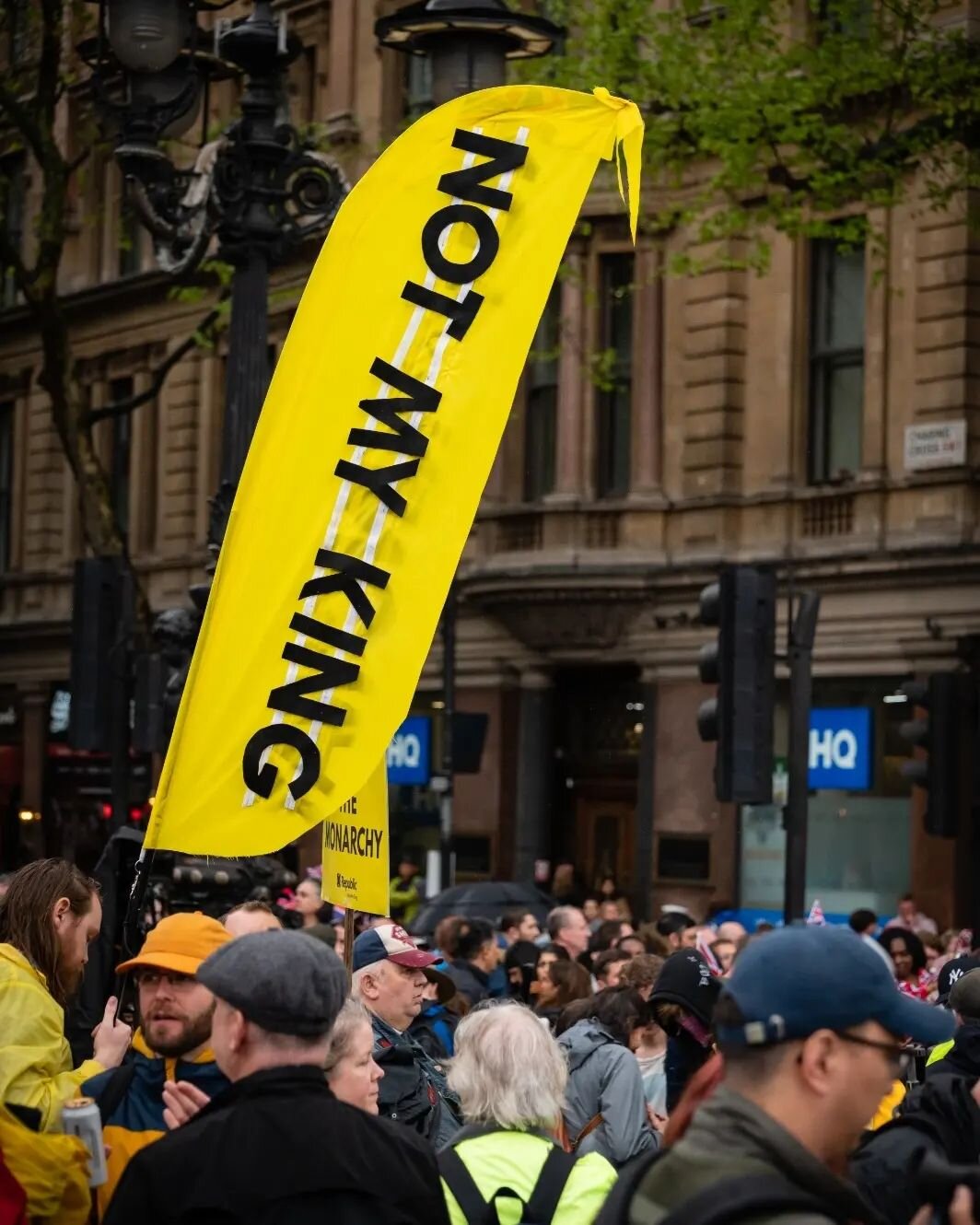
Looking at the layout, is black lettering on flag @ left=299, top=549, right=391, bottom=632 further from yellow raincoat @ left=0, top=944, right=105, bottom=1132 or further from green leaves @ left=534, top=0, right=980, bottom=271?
green leaves @ left=534, top=0, right=980, bottom=271

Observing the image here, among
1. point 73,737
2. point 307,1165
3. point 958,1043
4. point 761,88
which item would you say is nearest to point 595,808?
point 761,88

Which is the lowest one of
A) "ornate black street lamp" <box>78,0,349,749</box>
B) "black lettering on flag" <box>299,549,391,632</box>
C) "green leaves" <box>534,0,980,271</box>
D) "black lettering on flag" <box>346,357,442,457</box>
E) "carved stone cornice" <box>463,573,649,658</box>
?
"black lettering on flag" <box>299,549,391,632</box>

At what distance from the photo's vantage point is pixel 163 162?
12641 mm

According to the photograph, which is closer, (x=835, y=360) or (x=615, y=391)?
(x=835, y=360)

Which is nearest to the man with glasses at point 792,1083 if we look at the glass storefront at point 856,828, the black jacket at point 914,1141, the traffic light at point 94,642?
the black jacket at point 914,1141

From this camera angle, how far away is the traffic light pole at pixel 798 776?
13148 mm

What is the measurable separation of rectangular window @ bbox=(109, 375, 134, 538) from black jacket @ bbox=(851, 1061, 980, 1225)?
33076mm

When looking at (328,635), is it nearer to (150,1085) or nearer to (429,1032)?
(150,1085)

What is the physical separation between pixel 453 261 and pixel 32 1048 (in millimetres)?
2232

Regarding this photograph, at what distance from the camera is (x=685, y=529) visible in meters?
27.9

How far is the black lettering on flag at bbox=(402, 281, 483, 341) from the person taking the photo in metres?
6.01

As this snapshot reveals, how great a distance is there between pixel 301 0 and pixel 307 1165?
32107mm

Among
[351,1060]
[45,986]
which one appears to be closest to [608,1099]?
[351,1060]

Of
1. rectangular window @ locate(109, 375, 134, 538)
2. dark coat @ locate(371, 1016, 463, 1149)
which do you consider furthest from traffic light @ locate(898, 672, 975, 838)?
rectangular window @ locate(109, 375, 134, 538)
